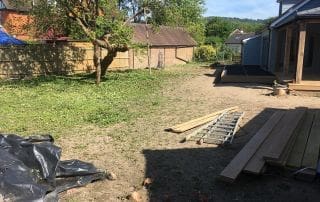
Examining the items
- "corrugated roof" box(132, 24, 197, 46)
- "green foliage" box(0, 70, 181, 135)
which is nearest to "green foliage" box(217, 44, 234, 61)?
"corrugated roof" box(132, 24, 197, 46)

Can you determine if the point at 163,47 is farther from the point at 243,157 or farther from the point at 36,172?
the point at 36,172

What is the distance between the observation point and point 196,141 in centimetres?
811

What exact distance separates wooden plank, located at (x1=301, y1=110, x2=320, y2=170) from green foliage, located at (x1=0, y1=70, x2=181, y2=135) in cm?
468

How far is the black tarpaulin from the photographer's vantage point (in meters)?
4.48

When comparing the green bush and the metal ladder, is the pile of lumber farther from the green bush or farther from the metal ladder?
the green bush

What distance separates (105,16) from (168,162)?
39.1ft

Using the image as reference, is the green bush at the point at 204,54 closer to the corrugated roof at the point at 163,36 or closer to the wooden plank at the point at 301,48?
the corrugated roof at the point at 163,36

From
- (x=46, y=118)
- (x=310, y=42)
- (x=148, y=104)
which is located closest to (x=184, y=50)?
(x=310, y=42)

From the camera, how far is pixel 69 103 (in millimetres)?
12602

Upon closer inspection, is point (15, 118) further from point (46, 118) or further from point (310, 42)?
point (310, 42)

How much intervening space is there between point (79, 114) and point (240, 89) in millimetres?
8011

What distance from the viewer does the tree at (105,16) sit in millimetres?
16922

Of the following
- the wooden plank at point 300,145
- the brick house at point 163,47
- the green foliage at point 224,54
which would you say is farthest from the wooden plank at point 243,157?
the green foliage at point 224,54

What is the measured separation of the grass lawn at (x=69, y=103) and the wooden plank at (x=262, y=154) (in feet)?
13.1
